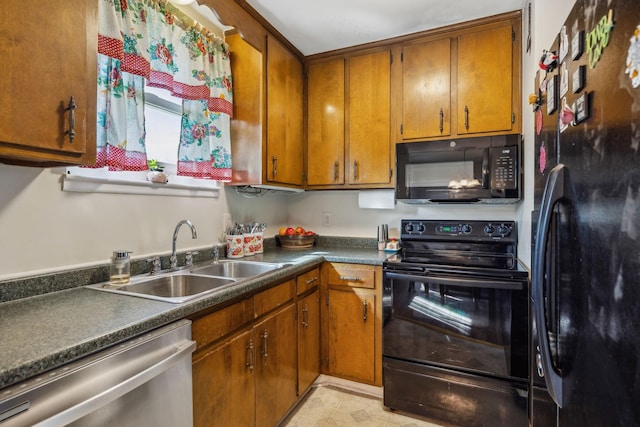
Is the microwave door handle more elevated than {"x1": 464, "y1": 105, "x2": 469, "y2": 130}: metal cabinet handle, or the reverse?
{"x1": 464, "y1": 105, "x2": 469, "y2": 130}: metal cabinet handle

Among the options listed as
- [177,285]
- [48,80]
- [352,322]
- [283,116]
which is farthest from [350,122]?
[48,80]

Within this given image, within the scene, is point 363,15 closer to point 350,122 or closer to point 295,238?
point 350,122

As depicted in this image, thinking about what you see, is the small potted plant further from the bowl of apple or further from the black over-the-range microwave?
the black over-the-range microwave

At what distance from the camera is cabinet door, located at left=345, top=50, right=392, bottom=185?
241 centimetres

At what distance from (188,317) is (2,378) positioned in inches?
21.1

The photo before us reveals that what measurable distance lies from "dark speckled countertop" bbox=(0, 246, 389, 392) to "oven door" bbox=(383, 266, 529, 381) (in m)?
0.97

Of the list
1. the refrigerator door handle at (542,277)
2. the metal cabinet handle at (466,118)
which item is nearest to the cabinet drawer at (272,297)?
the refrigerator door handle at (542,277)

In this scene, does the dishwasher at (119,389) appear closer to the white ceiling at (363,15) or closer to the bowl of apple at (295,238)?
the bowl of apple at (295,238)

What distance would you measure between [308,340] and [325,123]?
1.61 meters

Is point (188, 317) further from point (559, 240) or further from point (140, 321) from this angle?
point (559, 240)

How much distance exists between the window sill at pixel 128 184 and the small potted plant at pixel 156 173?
25 mm

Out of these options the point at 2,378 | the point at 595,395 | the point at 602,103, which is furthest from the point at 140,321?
the point at 602,103

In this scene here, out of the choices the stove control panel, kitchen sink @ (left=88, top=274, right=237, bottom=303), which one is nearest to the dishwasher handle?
kitchen sink @ (left=88, top=274, right=237, bottom=303)

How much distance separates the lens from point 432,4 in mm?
1962
